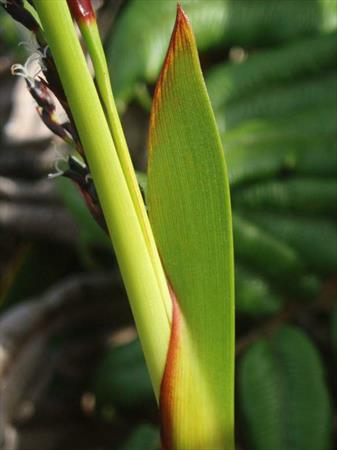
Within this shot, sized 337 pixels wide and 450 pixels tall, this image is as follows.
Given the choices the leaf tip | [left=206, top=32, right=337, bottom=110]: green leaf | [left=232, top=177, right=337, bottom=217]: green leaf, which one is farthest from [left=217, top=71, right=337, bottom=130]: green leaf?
the leaf tip

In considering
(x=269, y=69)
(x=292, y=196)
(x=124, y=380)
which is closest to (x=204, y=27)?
(x=269, y=69)

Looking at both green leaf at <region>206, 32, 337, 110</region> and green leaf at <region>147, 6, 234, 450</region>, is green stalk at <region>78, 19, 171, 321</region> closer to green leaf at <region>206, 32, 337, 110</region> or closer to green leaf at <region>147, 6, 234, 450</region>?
green leaf at <region>147, 6, 234, 450</region>

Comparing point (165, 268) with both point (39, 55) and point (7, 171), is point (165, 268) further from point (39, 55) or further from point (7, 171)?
point (7, 171)

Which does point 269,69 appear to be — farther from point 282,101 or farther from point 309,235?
point 309,235

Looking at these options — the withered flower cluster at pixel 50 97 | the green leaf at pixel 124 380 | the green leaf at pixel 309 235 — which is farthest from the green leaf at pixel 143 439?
the withered flower cluster at pixel 50 97

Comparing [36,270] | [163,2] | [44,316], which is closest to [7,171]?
[36,270]

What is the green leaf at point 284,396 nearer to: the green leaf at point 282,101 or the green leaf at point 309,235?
the green leaf at point 309,235

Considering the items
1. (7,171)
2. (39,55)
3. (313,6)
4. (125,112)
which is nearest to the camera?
(39,55)
